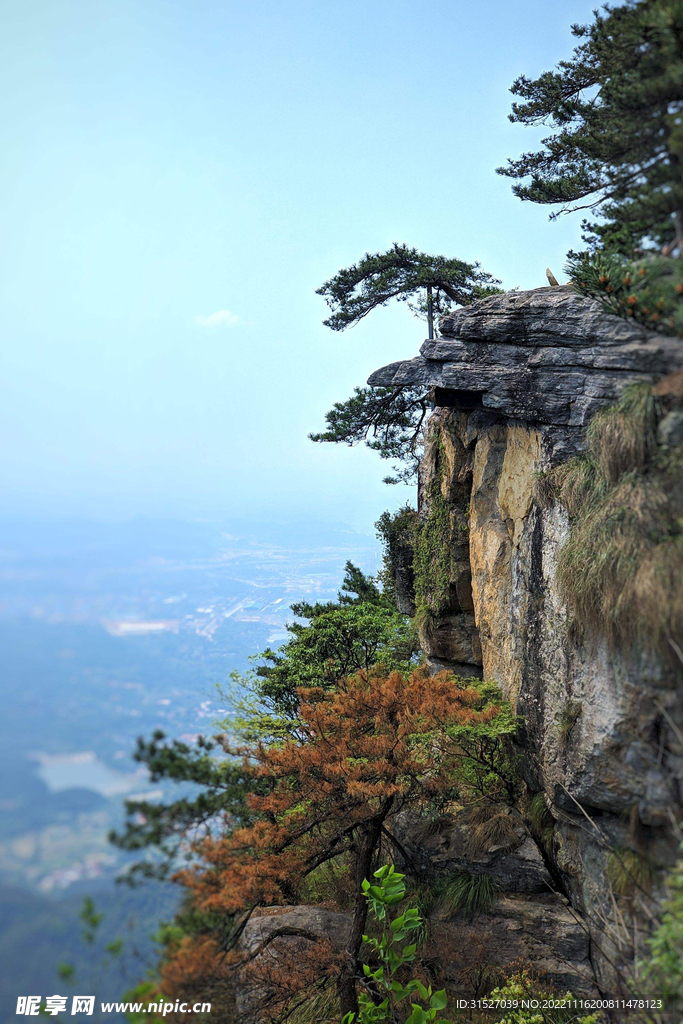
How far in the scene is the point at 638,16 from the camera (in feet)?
23.0

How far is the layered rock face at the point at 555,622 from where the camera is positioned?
21.6ft

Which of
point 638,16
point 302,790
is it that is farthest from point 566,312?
point 302,790

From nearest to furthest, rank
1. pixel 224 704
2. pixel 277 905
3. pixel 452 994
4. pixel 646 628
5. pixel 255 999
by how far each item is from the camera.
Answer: pixel 646 628 → pixel 255 999 → pixel 452 994 → pixel 277 905 → pixel 224 704

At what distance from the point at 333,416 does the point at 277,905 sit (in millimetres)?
9948

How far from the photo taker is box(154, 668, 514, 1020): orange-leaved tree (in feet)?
24.0

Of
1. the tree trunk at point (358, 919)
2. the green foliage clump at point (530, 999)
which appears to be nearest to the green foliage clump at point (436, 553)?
the tree trunk at point (358, 919)

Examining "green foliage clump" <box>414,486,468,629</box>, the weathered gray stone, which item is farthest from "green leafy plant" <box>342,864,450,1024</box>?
the weathered gray stone

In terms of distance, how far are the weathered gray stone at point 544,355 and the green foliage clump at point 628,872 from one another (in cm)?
481

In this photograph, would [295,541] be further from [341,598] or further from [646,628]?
[646,628]

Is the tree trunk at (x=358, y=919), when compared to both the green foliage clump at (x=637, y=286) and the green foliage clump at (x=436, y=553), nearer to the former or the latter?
the green foliage clump at (x=436, y=553)

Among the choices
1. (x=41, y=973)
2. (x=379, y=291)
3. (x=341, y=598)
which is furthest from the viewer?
(x=341, y=598)

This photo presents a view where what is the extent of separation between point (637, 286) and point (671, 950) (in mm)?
6177

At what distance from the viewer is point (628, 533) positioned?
6.74 meters

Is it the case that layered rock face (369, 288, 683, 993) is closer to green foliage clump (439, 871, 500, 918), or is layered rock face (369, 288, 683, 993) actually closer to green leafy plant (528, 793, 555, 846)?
green leafy plant (528, 793, 555, 846)
